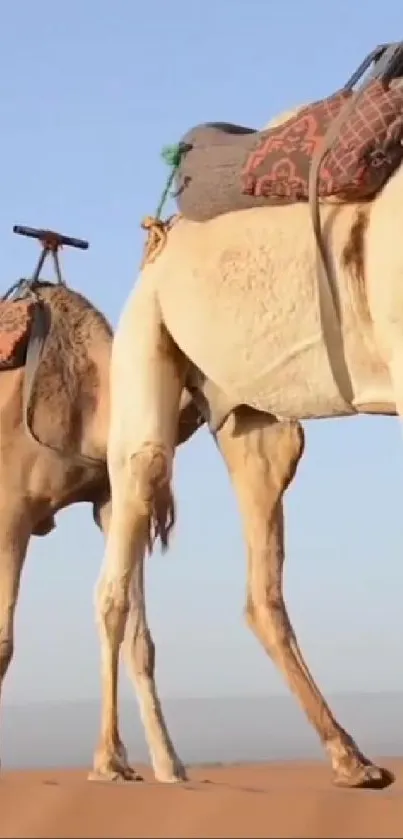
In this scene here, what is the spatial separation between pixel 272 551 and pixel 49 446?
1406mm

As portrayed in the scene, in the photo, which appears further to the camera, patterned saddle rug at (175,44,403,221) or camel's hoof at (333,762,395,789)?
camel's hoof at (333,762,395,789)

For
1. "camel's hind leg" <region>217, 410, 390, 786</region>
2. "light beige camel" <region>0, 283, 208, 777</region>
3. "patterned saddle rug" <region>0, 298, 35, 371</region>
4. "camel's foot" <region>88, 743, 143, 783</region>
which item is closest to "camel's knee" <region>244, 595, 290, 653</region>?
"camel's hind leg" <region>217, 410, 390, 786</region>

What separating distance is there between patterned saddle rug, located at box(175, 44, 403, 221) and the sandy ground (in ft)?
6.09

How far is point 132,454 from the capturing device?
5.30 m

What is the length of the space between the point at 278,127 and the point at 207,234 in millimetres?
446

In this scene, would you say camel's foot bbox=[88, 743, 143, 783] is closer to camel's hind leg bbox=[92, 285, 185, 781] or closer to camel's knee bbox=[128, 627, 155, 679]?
camel's hind leg bbox=[92, 285, 185, 781]

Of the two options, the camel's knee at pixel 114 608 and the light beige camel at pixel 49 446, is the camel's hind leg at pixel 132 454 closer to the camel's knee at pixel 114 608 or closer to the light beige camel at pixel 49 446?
the camel's knee at pixel 114 608

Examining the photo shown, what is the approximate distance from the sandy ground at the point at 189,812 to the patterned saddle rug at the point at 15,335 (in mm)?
3067

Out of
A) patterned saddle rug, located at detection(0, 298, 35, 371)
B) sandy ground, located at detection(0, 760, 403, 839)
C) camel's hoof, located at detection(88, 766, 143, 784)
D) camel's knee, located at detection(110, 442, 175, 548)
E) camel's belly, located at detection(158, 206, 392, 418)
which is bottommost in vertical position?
sandy ground, located at detection(0, 760, 403, 839)

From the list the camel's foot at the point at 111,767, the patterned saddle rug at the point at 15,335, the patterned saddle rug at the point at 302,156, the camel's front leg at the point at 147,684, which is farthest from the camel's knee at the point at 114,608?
the patterned saddle rug at the point at 15,335

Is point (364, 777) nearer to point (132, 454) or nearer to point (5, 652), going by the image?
point (132, 454)

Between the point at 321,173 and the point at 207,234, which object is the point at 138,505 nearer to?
the point at 207,234

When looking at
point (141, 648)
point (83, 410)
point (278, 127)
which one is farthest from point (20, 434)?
point (278, 127)

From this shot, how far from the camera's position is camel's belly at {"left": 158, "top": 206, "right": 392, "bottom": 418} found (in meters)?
4.53
